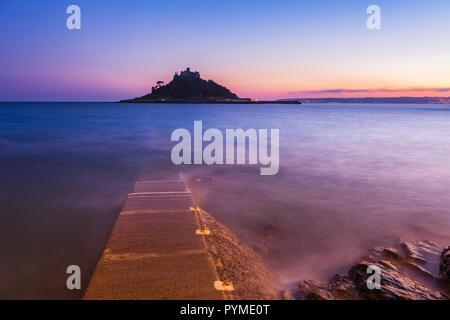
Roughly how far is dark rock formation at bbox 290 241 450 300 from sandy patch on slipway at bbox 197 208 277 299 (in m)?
0.41

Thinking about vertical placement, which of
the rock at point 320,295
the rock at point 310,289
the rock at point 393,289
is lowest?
the rock at point 310,289

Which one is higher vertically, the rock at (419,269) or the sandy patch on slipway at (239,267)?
the sandy patch on slipway at (239,267)

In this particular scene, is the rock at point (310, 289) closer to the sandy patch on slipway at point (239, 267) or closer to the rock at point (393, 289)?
the sandy patch on slipway at point (239, 267)

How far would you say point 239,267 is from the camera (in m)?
3.75

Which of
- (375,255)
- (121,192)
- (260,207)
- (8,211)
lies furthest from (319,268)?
(8,211)

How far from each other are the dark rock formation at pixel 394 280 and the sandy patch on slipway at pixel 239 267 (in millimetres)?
410

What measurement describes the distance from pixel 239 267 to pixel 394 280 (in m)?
2.13

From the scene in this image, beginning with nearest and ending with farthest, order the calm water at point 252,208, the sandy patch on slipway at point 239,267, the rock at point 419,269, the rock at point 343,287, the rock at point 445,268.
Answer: the sandy patch on slipway at point 239,267 < the rock at point 343,287 < the rock at point 445,268 < the rock at point 419,269 < the calm water at point 252,208

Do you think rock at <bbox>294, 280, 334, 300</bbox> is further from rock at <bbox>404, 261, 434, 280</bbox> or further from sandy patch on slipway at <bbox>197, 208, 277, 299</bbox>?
rock at <bbox>404, 261, 434, 280</bbox>

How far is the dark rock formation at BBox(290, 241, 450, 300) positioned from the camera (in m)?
3.17

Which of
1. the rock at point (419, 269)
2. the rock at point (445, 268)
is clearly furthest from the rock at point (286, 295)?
the rock at point (445, 268)

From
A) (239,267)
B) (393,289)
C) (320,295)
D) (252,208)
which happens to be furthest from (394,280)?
(252,208)

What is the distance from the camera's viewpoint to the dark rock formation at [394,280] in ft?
10.4

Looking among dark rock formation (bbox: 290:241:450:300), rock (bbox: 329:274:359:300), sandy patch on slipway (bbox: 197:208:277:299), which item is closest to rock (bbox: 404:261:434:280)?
dark rock formation (bbox: 290:241:450:300)
